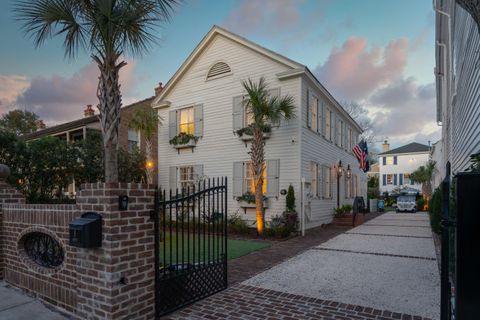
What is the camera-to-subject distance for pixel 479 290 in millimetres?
1548

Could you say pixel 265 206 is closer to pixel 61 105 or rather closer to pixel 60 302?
pixel 60 302

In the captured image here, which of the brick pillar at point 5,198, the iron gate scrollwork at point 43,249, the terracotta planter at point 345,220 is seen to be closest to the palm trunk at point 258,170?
the terracotta planter at point 345,220

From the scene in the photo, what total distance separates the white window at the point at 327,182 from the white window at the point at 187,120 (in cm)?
687

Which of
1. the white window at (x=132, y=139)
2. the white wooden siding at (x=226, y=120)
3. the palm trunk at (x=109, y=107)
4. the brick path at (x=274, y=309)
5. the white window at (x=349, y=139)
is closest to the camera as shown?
the brick path at (x=274, y=309)

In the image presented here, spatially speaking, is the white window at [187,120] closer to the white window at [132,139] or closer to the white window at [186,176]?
the white window at [186,176]

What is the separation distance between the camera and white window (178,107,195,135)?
579 inches

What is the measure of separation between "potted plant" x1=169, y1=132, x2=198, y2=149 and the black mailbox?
10980 millimetres

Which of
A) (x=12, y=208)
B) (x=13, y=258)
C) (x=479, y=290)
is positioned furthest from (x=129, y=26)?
(x=479, y=290)

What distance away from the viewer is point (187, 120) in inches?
589

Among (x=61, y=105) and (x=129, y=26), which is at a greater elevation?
(x=61, y=105)

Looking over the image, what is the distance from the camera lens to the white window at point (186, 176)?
14.6 m

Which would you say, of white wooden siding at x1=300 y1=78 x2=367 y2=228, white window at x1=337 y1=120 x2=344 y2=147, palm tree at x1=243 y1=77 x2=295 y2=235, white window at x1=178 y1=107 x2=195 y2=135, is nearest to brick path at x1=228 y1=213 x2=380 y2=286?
palm tree at x1=243 y1=77 x2=295 y2=235

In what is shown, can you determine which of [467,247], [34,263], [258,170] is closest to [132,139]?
[258,170]

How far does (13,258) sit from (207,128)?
9.82 meters
